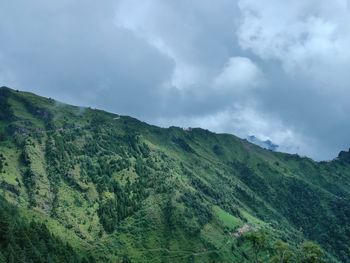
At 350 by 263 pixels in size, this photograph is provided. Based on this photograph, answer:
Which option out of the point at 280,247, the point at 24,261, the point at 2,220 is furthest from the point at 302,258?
the point at 2,220

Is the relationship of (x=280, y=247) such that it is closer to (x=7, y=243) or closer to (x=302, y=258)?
(x=302, y=258)

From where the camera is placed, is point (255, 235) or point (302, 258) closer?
point (302, 258)

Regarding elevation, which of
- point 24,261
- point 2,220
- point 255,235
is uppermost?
point 255,235

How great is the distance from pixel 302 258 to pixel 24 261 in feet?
355

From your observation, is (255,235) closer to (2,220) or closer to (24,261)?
(24,261)

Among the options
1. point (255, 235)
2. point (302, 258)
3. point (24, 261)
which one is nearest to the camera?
point (302, 258)

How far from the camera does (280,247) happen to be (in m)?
147

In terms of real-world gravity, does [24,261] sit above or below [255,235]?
below

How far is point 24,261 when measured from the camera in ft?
627

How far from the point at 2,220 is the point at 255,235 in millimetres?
102169

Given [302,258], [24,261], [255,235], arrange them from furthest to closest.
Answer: [24,261] < [255,235] < [302,258]

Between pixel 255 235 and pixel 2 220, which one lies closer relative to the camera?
pixel 255 235

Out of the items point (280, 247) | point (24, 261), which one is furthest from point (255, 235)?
point (24, 261)

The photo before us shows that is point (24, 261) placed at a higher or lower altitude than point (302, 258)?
lower
